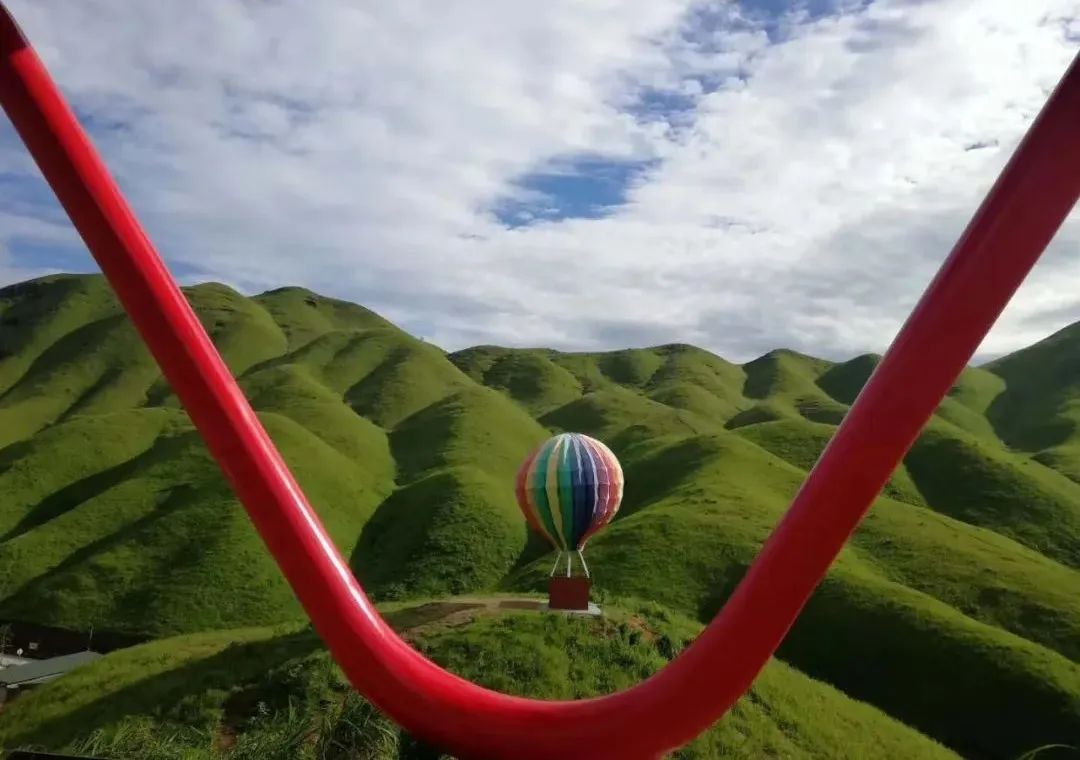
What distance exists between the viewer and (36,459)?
7731 cm

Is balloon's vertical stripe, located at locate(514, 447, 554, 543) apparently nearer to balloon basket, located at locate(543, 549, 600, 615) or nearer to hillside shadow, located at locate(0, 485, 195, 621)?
balloon basket, located at locate(543, 549, 600, 615)

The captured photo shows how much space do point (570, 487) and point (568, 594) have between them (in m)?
2.81

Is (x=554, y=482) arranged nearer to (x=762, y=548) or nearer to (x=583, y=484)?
(x=583, y=484)

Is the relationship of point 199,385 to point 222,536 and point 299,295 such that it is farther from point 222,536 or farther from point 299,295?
point 299,295

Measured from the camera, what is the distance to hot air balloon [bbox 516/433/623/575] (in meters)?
24.4

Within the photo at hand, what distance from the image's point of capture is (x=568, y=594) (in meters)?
23.6

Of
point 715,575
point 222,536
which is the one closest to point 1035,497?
point 715,575

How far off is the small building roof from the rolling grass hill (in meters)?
7.05

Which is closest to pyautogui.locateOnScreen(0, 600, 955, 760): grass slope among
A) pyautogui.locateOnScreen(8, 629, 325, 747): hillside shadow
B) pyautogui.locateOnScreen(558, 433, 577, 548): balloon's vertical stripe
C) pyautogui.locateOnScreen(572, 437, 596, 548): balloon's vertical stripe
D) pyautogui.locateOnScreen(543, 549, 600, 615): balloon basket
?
pyautogui.locateOnScreen(8, 629, 325, 747): hillside shadow

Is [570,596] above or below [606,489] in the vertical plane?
below

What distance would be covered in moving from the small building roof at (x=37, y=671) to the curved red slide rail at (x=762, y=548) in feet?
114

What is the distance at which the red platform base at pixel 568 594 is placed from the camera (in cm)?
2356

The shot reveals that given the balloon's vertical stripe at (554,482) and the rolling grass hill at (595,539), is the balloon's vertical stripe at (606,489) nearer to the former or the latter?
the balloon's vertical stripe at (554,482)

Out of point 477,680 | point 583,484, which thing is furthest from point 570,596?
point 477,680
